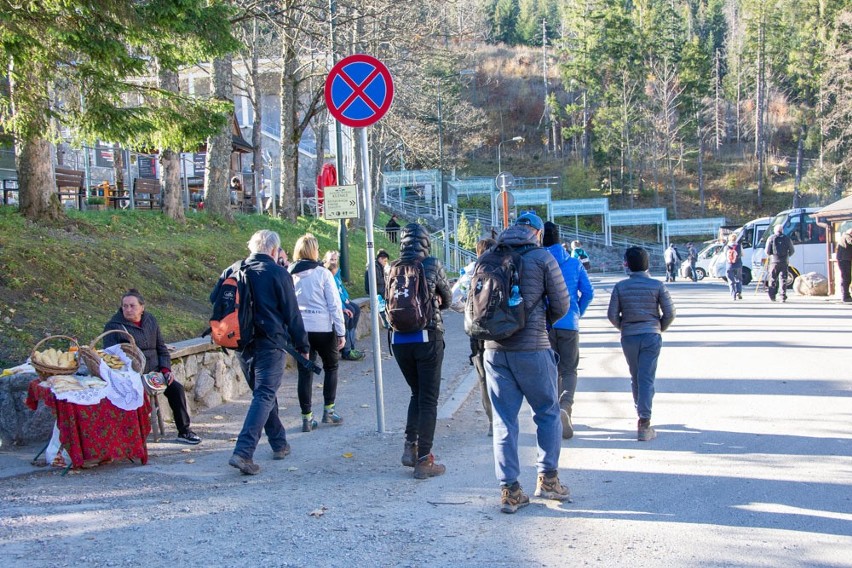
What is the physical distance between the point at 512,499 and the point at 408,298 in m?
1.70

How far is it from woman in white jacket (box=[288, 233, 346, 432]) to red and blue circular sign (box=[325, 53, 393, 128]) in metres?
1.21

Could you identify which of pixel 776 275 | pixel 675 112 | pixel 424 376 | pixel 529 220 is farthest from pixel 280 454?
pixel 675 112

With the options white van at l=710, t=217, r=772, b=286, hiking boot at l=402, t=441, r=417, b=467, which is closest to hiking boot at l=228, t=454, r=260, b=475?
hiking boot at l=402, t=441, r=417, b=467

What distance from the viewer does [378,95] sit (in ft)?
25.6

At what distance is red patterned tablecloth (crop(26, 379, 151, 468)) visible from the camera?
21.7 feet

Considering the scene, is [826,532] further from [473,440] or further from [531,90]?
[531,90]

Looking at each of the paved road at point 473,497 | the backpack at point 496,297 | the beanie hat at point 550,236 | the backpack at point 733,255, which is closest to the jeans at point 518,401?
the backpack at point 496,297

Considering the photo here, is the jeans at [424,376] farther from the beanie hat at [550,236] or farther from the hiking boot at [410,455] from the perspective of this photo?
the beanie hat at [550,236]

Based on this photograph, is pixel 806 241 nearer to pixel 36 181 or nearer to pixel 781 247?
pixel 781 247

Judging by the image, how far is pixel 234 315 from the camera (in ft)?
21.6

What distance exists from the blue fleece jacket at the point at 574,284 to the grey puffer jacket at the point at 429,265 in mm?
1536

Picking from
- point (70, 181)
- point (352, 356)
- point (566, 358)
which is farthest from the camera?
point (70, 181)

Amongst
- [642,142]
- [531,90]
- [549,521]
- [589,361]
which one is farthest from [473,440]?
[531,90]

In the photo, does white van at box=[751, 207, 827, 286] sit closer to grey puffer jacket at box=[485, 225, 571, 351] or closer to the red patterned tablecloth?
grey puffer jacket at box=[485, 225, 571, 351]
